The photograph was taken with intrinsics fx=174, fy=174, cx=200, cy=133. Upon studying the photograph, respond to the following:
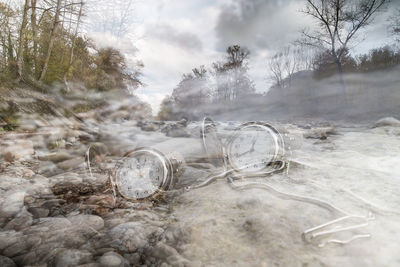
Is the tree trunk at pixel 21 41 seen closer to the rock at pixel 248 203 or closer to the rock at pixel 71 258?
the rock at pixel 71 258

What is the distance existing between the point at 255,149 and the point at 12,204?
3.13 meters

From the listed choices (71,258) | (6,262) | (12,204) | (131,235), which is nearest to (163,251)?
(131,235)

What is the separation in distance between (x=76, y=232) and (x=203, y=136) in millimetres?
2220

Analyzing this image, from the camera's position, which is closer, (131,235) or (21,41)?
(131,235)

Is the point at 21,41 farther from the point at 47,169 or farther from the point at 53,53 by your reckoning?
the point at 47,169

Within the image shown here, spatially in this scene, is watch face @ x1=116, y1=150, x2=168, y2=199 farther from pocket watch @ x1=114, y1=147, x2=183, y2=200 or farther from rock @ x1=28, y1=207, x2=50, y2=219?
rock @ x1=28, y1=207, x2=50, y2=219

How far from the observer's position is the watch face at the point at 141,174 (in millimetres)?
2082

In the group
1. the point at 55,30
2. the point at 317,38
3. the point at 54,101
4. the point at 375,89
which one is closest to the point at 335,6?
the point at 317,38

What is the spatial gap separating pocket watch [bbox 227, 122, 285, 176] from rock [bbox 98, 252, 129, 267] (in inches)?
75.2

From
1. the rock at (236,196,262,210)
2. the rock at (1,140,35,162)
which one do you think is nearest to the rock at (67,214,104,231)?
the rock at (236,196,262,210)

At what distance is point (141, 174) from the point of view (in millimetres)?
2156

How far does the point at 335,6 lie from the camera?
8.39 m

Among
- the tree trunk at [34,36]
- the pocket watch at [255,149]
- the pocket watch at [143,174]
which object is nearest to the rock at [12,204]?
the pocket watch at [143,174]

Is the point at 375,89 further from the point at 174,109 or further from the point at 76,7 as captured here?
the point at 76,7
